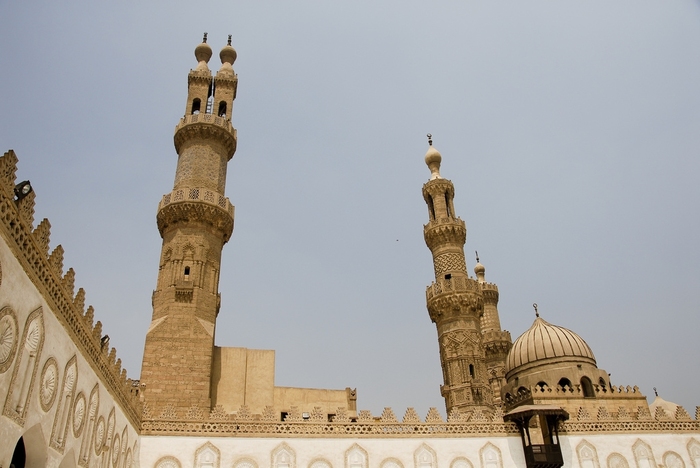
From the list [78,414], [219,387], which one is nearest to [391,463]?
[219,387]

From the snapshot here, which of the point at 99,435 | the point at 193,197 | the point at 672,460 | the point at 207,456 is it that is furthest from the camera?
the point at 193,197

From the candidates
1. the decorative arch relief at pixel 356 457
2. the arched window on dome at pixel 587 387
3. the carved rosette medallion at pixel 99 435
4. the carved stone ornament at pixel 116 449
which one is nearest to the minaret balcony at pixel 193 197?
the carved stone ornament at pixel 116 449

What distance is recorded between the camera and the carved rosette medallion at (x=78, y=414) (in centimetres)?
955

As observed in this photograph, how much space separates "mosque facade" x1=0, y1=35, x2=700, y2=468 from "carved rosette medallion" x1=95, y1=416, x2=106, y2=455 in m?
0.06

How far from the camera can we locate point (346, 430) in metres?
15.4

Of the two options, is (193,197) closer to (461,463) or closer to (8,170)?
(461,463)

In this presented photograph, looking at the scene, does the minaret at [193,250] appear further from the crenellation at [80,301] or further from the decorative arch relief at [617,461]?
the decorative arch relief at [617,461]

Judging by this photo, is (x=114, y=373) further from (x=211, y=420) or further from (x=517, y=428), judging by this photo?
(x=517, y=428)

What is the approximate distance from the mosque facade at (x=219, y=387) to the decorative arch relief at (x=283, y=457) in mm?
49

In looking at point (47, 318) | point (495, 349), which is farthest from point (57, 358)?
point (495, 349)

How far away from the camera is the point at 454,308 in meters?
24.2

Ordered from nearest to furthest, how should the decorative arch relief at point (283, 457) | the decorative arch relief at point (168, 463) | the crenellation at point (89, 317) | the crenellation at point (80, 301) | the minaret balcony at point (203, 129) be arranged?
1. the crenellation at point (80, 301)
2. the crenellation at point (89, 317)
3. the decorative arch relief at point (168, 463)
4. the decorative arch relief at point (283, 457)
5. the minaret balcony at point (203, 129)

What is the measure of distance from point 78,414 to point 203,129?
14.3 metres

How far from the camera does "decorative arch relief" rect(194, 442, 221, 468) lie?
46.9 ft
